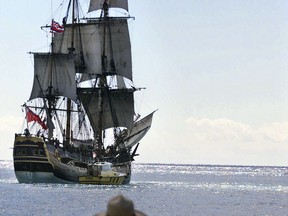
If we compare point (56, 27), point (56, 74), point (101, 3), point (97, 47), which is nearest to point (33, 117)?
point (56, 74)

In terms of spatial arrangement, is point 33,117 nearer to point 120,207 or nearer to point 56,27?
point 56,27

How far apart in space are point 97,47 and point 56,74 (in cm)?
1272

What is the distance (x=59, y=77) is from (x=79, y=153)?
37.7ft

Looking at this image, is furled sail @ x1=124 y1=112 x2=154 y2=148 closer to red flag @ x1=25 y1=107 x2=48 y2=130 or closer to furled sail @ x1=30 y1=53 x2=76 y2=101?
furled sail @ x1=30 y1=53 x2=76 y2=101

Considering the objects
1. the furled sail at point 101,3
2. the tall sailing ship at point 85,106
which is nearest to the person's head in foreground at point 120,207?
the tall sailing ship at point 85,106

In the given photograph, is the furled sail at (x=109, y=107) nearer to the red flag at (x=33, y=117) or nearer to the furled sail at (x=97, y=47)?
the furled sail at (x=97, y=47)

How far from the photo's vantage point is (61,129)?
112 metres

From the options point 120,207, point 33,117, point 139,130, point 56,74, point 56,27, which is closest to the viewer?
point 120,207

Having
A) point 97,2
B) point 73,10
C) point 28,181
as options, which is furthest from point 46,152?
point 97,2

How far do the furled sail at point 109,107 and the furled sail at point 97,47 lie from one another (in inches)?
116

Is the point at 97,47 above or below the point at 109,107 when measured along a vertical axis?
above

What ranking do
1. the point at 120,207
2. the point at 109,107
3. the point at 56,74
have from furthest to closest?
the point at 109,107 → the point at 56,74 → the point at 120,207

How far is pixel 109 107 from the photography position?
122m

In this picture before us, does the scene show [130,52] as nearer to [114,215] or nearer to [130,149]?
[130,149]
